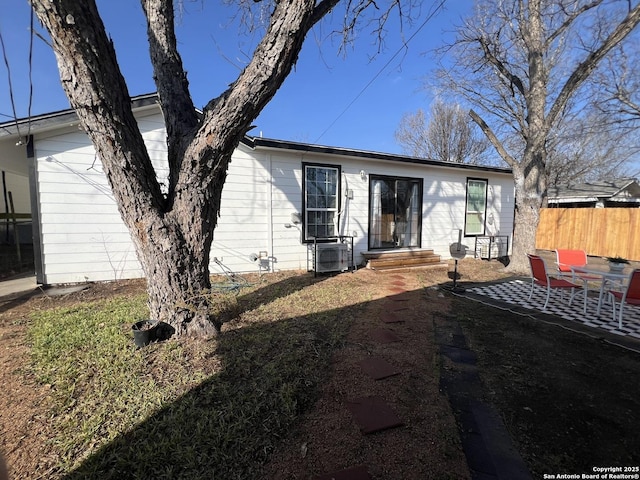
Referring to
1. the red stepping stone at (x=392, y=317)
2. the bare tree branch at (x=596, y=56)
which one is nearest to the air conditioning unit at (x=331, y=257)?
the red stepping stone at (x=392, y=317)

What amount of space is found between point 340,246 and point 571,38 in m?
9.16

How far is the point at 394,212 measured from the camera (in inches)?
313

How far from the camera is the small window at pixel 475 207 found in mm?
9016

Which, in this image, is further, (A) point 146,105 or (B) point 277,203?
(B) point 277,203

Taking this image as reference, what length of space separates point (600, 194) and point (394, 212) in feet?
46.7

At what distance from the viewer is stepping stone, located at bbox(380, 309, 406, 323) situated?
3.77m

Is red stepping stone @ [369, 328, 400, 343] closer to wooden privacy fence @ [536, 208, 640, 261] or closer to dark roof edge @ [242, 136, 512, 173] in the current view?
dark roof edge @ [242, 136, 512, 173]

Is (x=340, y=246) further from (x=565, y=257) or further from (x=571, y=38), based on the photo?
(x=571, y=38)

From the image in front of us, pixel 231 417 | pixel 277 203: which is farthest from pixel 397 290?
pixel 231 417

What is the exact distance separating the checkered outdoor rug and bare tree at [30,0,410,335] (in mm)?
5065

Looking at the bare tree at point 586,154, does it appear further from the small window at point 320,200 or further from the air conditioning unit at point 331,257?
the air conditioning unit at point 331,257

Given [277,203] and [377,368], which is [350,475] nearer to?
[377,368]

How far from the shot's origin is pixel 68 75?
219 cm

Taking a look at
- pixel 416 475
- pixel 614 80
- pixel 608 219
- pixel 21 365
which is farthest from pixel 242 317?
pixel 614 80
